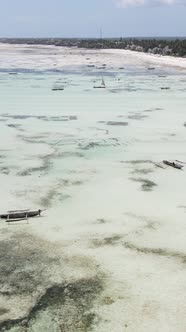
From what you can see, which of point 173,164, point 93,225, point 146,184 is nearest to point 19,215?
point 93,225

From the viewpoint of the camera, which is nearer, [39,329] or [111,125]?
[39,329]

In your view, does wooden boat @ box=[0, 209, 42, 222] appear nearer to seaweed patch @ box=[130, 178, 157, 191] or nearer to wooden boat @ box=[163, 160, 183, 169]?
seaweed patch @ box=[130, 178, 157, 191]

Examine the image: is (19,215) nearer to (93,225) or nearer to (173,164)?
(93,225)

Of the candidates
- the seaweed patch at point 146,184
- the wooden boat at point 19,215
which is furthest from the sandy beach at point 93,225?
the wooden boat at point 19,215

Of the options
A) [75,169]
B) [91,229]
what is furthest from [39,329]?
[75,169]

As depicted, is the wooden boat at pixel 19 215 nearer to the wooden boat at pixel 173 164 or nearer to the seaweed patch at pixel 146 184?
the seaweed patch at pixel 146 184

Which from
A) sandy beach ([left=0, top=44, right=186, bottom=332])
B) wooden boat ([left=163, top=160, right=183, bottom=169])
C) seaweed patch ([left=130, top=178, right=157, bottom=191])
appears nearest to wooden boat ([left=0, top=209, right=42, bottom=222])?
sandy beach ([left=0, top=44, right=186, bottom=332])

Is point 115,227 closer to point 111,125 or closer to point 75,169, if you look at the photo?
point 75,169
